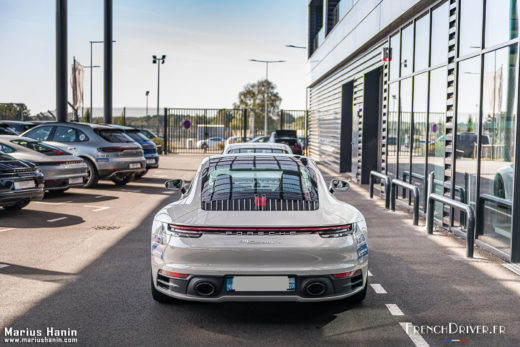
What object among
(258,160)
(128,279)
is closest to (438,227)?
(258,160)

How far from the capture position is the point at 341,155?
72.9ft

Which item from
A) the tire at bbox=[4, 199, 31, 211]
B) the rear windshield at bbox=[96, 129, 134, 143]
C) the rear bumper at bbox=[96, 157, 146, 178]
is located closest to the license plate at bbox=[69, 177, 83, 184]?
the rear bumper at bbox=[96, 157, 146, 178]

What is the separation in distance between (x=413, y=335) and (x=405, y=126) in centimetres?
862

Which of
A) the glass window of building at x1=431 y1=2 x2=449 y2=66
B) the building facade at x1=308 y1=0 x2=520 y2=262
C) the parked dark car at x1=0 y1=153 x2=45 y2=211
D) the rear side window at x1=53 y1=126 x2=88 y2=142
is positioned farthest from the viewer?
the rear side window at x1=53 y1=126 x2=88 y2=142

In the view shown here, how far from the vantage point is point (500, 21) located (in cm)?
760

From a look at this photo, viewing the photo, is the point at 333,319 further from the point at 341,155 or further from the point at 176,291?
the point at 341,155

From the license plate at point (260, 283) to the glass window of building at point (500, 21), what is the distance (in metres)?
4.78

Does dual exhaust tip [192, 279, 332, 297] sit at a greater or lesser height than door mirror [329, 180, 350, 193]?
lesser

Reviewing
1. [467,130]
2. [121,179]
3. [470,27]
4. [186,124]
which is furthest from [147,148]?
[186,124]

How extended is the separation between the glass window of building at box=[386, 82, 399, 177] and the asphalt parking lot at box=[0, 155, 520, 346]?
4.63 m

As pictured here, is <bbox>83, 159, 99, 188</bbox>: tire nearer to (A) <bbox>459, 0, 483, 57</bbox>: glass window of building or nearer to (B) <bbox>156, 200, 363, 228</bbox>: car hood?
(A) <bbox>459, 0, 483, 57</bbox>: glass window of building

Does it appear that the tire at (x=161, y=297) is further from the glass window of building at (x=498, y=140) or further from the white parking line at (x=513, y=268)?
the glass window of building at (x=498, y=140)

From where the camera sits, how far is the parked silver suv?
Result: 15273 millimetres

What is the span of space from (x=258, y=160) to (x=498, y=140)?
3.64 metres
